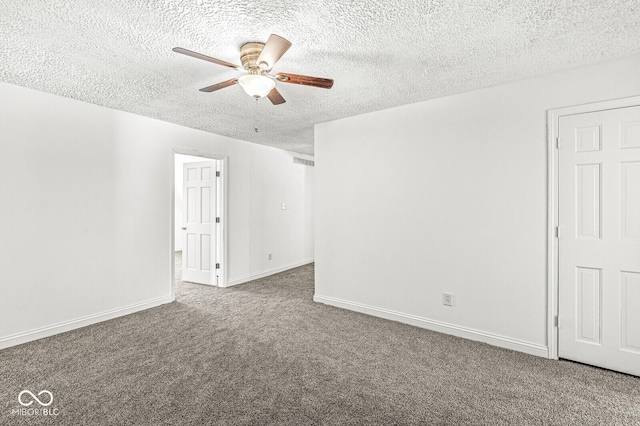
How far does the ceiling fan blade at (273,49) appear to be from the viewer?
1668 millimetres

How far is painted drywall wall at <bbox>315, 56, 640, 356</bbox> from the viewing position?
262 cm

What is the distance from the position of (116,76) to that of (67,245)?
180 cm

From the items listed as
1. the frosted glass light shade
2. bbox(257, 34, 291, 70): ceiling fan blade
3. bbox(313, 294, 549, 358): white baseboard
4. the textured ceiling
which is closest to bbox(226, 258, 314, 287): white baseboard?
bbox(313, 294, 549, 358): white baseboard

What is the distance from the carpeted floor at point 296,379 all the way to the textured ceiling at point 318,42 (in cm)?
236

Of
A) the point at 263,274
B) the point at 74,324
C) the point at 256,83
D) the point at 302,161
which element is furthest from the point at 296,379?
the point at 302,161

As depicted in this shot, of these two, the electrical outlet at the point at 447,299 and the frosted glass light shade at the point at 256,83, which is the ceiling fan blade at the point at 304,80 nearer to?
the frosted glass light shade at the point at 256,83

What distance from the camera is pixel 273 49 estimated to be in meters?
1.77

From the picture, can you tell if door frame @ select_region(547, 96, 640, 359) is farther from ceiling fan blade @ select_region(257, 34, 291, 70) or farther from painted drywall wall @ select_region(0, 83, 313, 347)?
painted drywall wall @ select_region(0, 83, 313, 347)

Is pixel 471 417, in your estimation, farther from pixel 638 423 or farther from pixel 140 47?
pixel 140 47

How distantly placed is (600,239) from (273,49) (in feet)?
9.12

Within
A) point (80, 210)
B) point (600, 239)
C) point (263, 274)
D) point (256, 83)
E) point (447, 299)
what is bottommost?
point (263, 274)

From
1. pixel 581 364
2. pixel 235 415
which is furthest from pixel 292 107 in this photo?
pixel 581 364

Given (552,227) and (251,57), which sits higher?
(251,57)

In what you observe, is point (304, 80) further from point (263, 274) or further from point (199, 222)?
point (263, 274)
